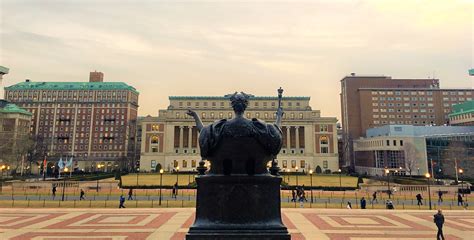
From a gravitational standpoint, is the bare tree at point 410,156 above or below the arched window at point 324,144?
below

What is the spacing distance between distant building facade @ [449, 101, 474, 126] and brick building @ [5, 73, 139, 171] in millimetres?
133150

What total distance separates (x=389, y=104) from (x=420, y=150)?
49.9 m

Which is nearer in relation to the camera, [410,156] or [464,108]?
[410,156]

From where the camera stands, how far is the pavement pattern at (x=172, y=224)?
17.8 m

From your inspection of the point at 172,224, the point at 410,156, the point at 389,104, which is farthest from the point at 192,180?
the point at 389,104

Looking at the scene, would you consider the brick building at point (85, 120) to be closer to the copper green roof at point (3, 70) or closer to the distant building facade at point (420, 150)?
the copper green roof at point (3, 70)

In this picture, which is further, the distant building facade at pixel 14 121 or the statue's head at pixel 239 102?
the distant building facade at pixel 14 121

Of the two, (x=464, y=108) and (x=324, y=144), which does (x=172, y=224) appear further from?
(x=464, y=108)

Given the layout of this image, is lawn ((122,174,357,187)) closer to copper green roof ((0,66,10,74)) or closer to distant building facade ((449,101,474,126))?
copper green roof ((0,66,10,74))

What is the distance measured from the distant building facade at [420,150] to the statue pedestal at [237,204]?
261ft

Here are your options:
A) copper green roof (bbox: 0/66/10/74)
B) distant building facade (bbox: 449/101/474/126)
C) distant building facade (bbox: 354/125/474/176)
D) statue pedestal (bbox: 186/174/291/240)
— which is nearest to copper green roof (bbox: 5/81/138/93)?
copper green roof (bbox: 0/66/10/74)

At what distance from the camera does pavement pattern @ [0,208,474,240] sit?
17844 mm

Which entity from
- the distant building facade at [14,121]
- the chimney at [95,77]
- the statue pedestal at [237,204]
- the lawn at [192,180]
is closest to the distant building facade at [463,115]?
the lawn at [192,180]

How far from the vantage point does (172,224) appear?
2114cm
